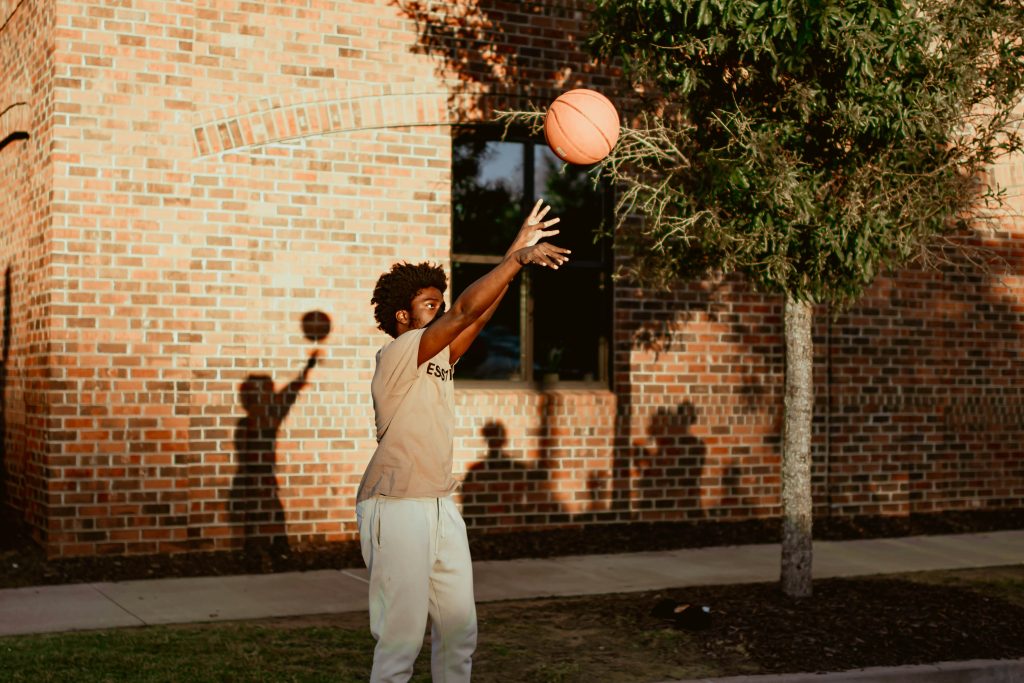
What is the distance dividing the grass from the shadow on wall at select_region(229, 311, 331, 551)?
2.28 meters

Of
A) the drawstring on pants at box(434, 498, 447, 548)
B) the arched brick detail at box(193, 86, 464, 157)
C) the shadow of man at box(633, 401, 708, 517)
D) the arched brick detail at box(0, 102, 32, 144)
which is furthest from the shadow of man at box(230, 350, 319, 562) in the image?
the drawstring on pants at box(434, 498, 447, 548)

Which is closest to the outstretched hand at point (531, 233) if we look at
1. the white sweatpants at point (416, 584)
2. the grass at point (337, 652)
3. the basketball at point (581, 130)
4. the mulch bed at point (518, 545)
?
the white sweatpants at point (416, 584)

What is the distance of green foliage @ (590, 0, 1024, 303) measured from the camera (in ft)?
21.7

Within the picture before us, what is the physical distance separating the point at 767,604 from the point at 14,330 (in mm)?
6672

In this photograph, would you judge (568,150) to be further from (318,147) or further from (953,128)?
(318,147)

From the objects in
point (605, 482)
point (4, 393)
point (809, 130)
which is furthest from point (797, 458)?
point (4, 393)

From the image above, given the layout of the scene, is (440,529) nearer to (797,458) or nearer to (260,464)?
(797,458)

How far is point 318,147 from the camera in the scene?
9.77 meters

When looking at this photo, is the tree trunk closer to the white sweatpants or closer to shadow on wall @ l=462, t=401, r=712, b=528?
shadow on wall @ l=462, t=401, r=712, b=528

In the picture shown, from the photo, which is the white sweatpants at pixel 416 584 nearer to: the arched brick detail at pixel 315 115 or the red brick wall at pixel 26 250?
the red brick wall at pixel 26 250

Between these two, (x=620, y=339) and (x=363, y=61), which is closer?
(x=363, y=61)

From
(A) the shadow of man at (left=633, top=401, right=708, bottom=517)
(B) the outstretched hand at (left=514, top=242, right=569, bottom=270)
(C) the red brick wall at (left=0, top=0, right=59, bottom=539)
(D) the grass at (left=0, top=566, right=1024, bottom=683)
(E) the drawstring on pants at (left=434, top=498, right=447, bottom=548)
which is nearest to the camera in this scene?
(B) the outstretched hand at (left=514, top=242, right=569, bottom=270)

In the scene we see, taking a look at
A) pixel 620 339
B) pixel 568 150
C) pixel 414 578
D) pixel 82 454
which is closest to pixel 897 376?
pixel 620 339

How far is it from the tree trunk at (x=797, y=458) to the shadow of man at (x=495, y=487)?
305 cm
